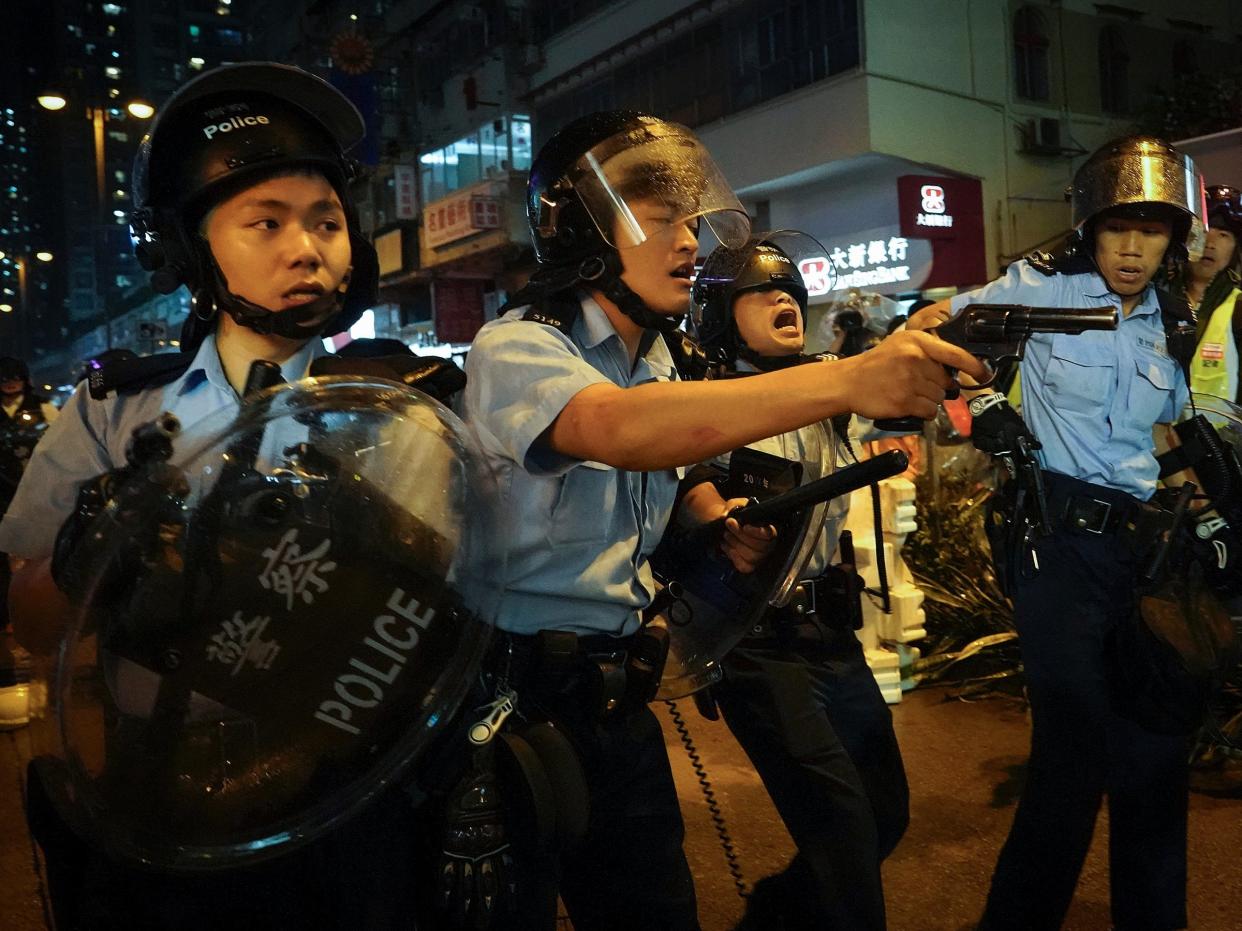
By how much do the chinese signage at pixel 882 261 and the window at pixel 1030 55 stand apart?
3.29 m

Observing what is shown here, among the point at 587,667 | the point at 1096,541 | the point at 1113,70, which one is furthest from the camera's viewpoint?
the point at 1113,70

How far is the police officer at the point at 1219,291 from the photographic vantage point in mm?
4922

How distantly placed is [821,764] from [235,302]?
76.4 inches

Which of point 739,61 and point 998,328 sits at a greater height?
point 739,61

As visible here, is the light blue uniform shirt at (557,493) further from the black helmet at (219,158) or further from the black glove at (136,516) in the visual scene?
the black glove at (136,516)

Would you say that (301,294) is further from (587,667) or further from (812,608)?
(812,608)

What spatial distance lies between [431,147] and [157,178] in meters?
28.1

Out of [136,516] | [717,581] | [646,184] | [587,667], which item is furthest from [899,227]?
[136,516]

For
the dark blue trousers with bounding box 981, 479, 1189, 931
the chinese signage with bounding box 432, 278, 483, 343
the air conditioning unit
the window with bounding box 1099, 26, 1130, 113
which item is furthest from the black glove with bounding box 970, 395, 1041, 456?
the chinese signage with bounding box 432, 278, 483, 343

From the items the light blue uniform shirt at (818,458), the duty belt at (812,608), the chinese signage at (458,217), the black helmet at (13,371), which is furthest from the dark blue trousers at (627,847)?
the chinese signage at (458,217)

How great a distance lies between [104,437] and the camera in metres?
1.96

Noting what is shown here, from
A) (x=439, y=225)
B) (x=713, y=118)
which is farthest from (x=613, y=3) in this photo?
(x=439, y=225)

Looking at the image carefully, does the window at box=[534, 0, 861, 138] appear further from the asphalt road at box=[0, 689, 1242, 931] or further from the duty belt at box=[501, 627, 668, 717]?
the duty belt at box=[501, 627, 668, 717]

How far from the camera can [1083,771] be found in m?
2.97
